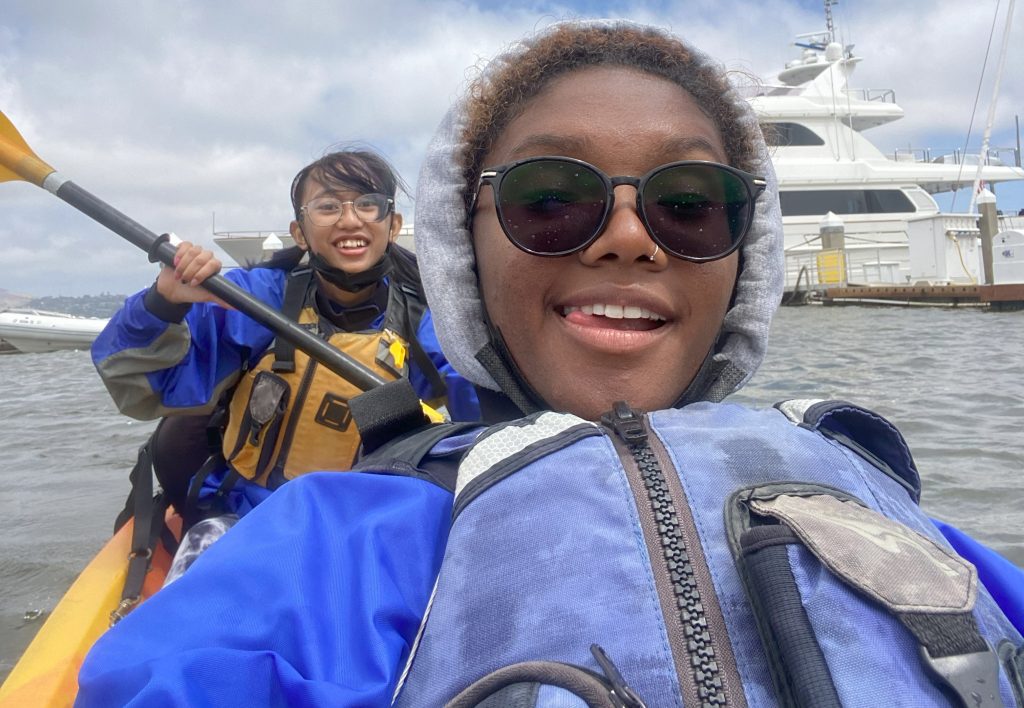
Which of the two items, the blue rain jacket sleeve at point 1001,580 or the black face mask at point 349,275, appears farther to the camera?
the black face mask at point 349,275

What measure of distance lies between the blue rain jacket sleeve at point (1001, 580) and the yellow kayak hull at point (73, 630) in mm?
1681

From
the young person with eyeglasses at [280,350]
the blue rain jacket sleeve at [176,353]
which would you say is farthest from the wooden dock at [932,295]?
the blue rain jacket sleeve at [176,353]

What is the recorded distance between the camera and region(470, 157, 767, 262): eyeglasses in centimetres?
114

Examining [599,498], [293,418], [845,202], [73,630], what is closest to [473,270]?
[599,498]

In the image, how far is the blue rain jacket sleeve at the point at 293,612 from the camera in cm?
72

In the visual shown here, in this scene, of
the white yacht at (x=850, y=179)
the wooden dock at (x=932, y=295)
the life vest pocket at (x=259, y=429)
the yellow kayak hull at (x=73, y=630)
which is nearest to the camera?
the yellow kayak hull at (x=73, y=630)

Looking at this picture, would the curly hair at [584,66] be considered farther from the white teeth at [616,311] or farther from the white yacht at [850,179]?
the white yacht at [850,179]

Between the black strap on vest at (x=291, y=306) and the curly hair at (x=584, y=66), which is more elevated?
the curly hair at (x=584, y=66)

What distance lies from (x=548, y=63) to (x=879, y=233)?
23417 mm

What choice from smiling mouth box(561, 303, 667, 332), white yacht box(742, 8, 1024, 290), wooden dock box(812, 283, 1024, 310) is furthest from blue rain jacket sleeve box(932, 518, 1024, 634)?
white yacht box(742, 8, 1024, 290)

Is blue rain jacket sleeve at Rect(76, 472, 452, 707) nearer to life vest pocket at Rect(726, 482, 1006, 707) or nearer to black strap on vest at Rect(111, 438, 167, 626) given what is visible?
life vest pocket at Rect(726, 482, 1006, 707)

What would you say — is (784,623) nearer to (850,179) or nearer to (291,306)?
(291,306)

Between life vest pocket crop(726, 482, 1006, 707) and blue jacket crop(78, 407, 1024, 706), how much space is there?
40 cm

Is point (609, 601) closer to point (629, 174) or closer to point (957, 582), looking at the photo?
point (957, 582)
